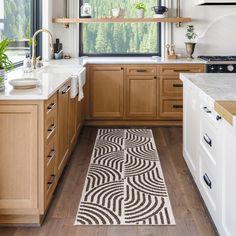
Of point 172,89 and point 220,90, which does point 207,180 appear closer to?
point 220,90

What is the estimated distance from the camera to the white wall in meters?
5.89

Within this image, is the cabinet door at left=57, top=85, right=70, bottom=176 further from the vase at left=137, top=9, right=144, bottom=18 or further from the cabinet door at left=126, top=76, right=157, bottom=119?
the vase at left=137, top=9, right=144, bottom=18

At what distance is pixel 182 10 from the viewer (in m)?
5.92

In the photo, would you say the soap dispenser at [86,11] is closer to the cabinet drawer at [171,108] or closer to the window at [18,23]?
the window at [18,23]

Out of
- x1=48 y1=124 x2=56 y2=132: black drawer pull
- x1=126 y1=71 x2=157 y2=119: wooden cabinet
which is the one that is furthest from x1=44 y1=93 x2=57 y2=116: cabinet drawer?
x1=126 y1=71 x2=157 y2=119: wooden cabinet

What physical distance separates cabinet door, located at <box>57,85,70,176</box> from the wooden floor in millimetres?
174

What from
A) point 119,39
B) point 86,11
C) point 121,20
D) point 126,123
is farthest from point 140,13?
point 126,123

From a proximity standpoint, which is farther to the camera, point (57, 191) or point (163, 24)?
point (163, 24)

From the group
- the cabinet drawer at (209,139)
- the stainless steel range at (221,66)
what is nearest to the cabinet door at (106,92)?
the stainless steel range at (221,66)

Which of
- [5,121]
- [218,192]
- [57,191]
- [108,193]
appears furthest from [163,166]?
[5,121]

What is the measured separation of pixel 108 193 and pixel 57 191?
413 mm

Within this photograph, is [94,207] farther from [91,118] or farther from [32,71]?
[91,118]

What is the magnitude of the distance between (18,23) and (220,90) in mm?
2765

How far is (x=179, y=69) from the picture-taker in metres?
5.40
